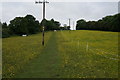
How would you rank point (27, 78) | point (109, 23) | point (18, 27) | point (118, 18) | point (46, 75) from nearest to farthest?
point (27, 78) < point (46, 75) < point (18, 27) < point (118, 18) < point (109, 23)

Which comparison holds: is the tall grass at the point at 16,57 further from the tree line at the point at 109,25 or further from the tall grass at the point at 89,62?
the tree line at the point at 109,25

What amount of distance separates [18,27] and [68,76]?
90791 mm

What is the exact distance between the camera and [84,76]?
9977 mm

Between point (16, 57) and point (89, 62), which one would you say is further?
point (16, 57)

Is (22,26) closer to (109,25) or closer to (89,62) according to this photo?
(109,25)

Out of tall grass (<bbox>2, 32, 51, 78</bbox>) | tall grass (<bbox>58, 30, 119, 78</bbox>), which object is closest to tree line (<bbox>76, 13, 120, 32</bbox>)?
tall grass (<bbox>58, 30, 119, 78</bbox>)

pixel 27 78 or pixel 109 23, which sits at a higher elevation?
pixel 109 23

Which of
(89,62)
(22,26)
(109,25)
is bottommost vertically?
(89,62)

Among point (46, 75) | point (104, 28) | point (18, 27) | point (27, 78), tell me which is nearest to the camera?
point (27, 78)

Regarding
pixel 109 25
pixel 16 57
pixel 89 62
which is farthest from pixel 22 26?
pixel 89 62

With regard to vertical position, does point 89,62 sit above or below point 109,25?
below

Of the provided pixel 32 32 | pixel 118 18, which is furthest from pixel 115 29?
pixel 32 32

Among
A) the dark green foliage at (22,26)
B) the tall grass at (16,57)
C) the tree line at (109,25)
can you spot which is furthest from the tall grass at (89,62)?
the tree line at (109,25)

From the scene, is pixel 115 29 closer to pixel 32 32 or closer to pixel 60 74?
pixel 32 32
